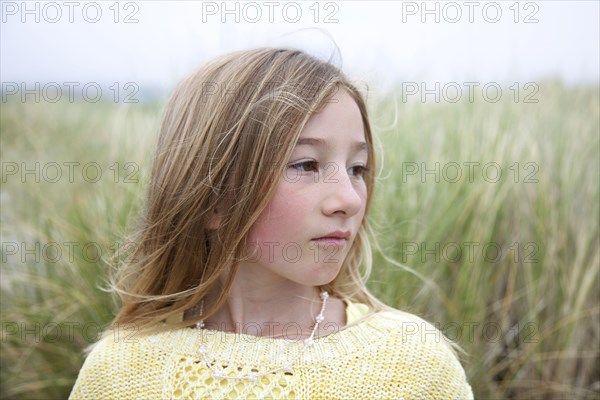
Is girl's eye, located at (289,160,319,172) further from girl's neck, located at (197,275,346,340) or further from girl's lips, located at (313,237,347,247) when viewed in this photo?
girl's neck, located at (197,275,346,340)

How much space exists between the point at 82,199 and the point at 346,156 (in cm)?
166

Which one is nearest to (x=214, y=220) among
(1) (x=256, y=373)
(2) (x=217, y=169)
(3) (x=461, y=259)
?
(2) (x=217, y=169)

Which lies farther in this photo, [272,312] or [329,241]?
[272,312]

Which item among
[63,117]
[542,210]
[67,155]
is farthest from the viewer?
[63,117]

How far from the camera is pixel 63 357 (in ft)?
8.00

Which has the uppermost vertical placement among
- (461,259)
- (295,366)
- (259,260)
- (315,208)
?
(315,208)

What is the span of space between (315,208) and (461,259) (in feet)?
3.88

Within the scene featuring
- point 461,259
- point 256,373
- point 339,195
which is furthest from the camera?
point 461,259

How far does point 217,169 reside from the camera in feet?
4.77

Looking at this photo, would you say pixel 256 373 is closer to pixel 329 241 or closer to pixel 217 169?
pixel 329 241

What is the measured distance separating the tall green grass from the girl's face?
0.70 metres

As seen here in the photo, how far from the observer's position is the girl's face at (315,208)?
4.50ft

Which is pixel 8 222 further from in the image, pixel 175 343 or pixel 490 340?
pixel 490 340

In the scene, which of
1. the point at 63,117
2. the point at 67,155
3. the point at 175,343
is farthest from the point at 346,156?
the point at 63,117
